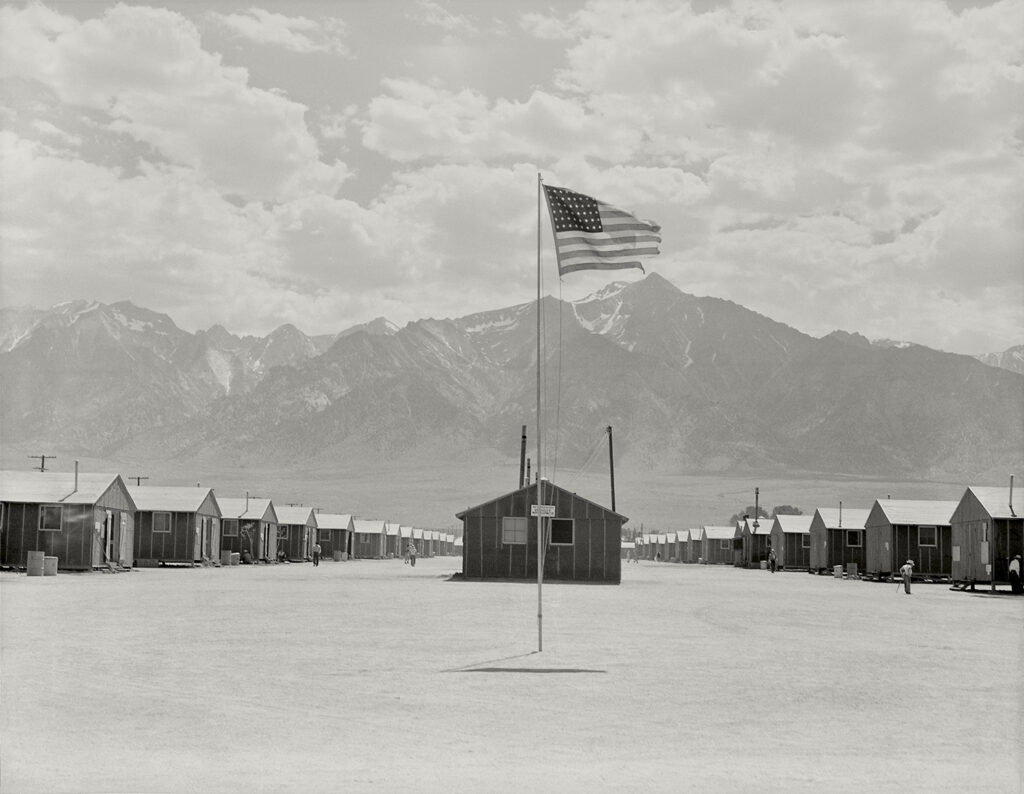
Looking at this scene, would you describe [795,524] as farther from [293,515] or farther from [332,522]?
[332,522]

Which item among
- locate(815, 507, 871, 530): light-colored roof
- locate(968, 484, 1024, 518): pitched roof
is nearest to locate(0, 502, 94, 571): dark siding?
locate(968, 484, 1024, 518): pitched roof

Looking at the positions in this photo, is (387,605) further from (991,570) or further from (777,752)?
(991,570)

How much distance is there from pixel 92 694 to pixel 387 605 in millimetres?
19277

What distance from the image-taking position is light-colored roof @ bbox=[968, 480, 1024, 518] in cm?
5370

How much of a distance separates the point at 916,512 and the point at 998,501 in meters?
17.3

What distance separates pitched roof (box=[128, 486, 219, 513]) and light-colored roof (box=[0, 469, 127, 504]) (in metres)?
12.6

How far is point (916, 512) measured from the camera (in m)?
72.4

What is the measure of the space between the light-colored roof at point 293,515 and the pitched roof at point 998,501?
5755 cm

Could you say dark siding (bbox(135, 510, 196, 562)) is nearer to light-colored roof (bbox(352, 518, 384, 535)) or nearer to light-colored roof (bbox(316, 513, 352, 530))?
light-colored roof (bbox(316, 513, 352, 530))

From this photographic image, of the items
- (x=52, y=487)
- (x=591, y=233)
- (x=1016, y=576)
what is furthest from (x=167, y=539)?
(x=591, y=233)

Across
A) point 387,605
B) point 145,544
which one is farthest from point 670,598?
point 145,544

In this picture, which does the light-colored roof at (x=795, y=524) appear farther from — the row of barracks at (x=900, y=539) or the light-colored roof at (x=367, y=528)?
the light-colored roof at (x=367, y=528)

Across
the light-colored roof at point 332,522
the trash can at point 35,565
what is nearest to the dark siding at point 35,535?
the trash can at point 35,565

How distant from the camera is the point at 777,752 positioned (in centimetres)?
1341
